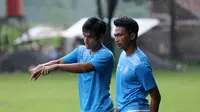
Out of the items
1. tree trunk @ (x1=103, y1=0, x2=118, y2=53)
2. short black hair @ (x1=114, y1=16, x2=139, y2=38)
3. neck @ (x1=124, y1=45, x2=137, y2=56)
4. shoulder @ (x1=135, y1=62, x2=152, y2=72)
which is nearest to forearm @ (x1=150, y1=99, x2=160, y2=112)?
shoulder @ (x1=135, y1=62, x2=152, y2=72)

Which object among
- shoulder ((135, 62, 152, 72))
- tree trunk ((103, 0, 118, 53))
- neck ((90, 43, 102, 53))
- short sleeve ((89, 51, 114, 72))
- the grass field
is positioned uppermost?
shoulder ((135, 62, 152, 72))

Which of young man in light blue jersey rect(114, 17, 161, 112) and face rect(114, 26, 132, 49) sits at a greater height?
face rect(114, 26, 132, 49)

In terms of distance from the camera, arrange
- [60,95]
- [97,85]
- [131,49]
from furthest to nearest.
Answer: [60,95]
[97,85]
[131,49]

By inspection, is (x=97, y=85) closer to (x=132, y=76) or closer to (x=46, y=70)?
(x=132, y=76)

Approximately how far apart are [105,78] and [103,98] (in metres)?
0.19

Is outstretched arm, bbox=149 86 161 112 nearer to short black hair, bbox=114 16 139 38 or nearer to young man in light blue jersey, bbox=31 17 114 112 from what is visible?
short black hair, bbox=114 16 139 38

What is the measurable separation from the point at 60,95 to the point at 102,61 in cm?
1192

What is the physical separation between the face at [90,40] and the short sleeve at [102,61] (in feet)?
0.33

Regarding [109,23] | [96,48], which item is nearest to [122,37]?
[96,48]

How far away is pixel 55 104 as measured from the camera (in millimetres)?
Answer: 16016

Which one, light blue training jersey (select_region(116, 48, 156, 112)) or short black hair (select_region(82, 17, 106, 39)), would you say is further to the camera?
short black hair (select_region(82, 17, 106, 39))

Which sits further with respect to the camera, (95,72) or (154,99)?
(95,72)

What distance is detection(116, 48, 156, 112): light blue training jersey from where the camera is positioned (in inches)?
231

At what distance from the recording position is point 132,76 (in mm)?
5957
